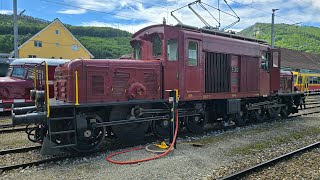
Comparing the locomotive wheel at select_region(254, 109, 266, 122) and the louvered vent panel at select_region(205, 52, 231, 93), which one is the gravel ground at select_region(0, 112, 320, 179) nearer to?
the louvered vent panel at select_region(205, 52, 231, 93)

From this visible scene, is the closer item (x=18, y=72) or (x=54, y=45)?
(x=18, y=72)

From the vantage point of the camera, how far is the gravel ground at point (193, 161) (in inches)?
234

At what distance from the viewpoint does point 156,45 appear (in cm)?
918

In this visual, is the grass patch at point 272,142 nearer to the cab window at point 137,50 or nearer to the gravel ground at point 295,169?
the gravel ground at point 295,169

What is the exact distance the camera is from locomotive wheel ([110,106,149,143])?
26.3ft

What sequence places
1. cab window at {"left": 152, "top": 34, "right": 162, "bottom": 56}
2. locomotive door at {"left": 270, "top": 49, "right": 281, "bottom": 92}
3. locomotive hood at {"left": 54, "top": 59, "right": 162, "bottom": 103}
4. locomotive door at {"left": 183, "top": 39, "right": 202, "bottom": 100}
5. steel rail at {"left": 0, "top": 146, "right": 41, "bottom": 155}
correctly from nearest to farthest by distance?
locomotive hood at {"left": 54, "top": 59, "right": 162, "bottom": 103} → steel rail at {"left": 0, "top": 146, "right": 41, "bottom": 155} → cab window at {"left": 152, "top": 34, "right": 162, "bottom": 56} → locomotive door at {"left": 183, "top": 39, "right": 202, "bottom": 100} → locomotive door at {"left": 270, "top": 49, "right": 281, "bottom": 92}

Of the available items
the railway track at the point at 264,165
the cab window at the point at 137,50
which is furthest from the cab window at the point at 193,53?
the railway track at the point at 264,165

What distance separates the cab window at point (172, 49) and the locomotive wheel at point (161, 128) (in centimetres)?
193

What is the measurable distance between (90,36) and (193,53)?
124096mm

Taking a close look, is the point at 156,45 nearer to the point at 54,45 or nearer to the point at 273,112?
the point at 273,112

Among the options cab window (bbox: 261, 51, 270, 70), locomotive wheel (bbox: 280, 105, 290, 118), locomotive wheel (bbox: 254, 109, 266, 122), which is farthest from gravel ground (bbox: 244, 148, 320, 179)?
locomotive wheel (bbox: 280, 105, 290, 118)

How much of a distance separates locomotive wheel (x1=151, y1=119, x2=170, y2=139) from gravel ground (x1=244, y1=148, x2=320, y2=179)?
11.5 feet

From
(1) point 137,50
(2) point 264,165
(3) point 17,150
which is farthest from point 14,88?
(2) point 264,165

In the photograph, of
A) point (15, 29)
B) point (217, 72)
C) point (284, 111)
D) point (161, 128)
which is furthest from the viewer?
point (15, 29)
